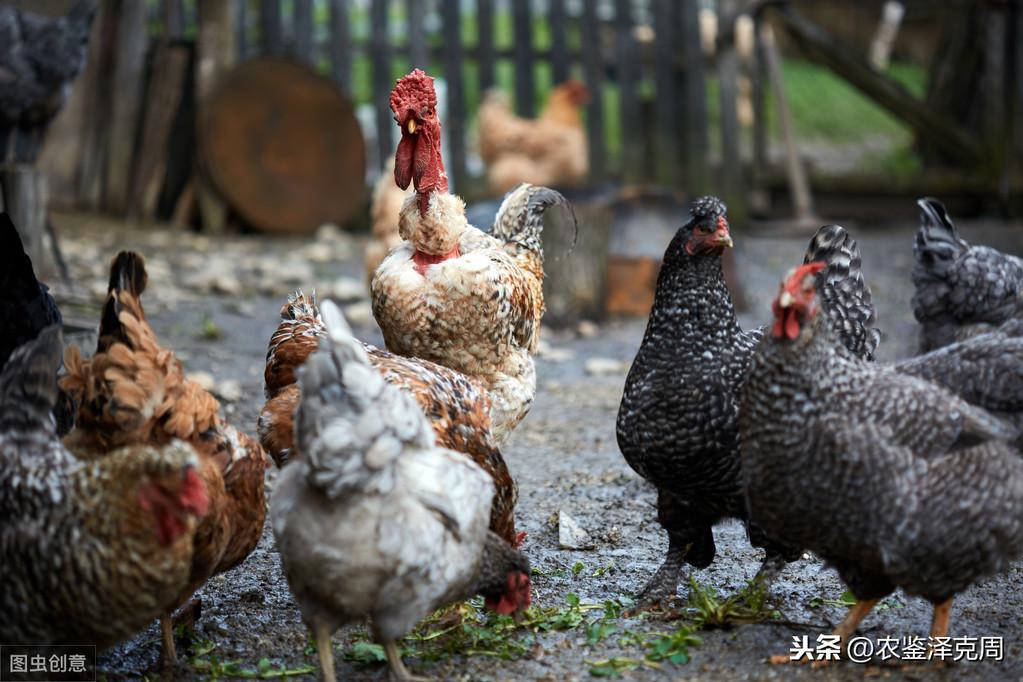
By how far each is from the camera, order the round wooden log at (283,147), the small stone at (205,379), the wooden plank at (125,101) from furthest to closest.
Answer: the wooden plank at (125,101)
the round wooden log at (283,147)
the small stone at (205,379)

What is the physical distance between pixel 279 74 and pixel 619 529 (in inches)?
321

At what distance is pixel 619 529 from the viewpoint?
16.7 ft

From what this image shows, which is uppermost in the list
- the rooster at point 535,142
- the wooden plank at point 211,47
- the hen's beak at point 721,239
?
the wooden plank at point 211,47

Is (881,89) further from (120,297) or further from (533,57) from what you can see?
(120,297)

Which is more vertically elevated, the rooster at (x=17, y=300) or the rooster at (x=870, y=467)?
the rooster at (x=17, y=300)

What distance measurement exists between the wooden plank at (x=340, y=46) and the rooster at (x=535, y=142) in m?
1.57

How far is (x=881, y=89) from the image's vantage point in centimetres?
1165

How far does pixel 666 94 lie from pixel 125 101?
19.2 feet

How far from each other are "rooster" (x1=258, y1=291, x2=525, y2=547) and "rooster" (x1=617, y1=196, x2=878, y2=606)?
501mm

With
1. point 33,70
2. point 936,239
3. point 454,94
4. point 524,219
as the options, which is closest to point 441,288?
point 524,219

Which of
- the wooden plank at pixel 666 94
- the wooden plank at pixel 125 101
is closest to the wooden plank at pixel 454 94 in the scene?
the wooden plank at pixel 666 94

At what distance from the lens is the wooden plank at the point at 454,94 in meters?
12.4

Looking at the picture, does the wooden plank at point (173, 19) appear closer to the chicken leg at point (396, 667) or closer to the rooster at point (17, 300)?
the rooster at point (17, 300)

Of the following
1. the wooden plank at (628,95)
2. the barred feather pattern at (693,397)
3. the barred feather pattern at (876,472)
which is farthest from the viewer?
the wooden plank at (628,95)
